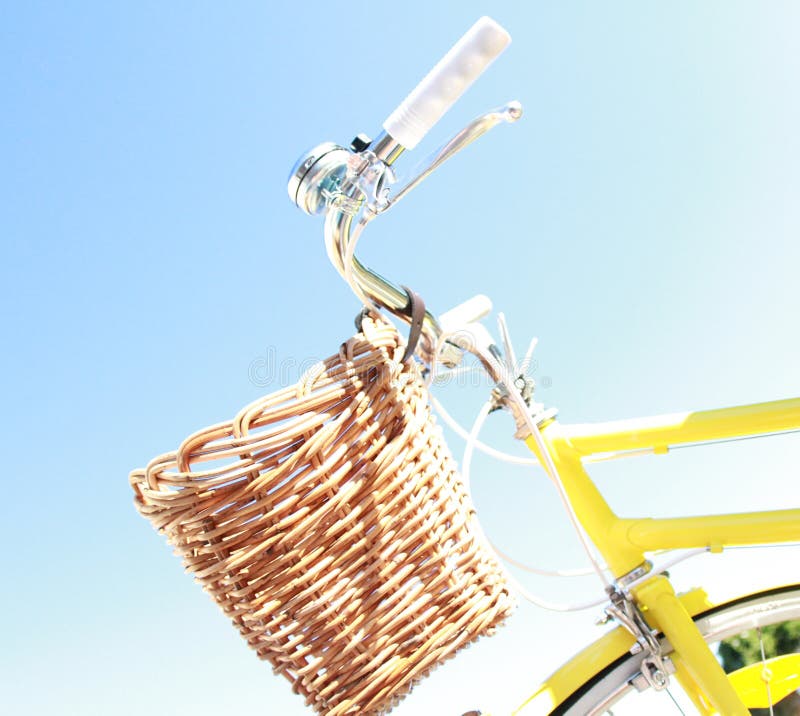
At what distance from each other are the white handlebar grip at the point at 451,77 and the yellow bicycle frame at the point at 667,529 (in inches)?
16.1

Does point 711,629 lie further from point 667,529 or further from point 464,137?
point 464,137

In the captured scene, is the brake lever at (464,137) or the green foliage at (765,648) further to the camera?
the green foliage at (765,648)

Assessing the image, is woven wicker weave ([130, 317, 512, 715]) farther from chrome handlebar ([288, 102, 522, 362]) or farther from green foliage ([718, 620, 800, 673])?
green foliage ([718, 620, 800, 673])

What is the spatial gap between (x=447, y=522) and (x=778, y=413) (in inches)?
15.1

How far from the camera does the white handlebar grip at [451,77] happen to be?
451mm

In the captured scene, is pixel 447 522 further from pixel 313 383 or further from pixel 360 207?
pixel 360 207

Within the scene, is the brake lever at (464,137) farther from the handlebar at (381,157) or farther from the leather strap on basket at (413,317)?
the leather strap on basket at (413,317)

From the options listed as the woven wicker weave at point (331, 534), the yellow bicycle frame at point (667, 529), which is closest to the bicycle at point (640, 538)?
the yellow bicycle frame at point (667, 529)

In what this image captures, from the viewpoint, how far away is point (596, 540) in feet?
2.25

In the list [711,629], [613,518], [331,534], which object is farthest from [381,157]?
[711,629]

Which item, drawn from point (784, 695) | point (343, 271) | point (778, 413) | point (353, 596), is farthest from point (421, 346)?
point (784, 695)

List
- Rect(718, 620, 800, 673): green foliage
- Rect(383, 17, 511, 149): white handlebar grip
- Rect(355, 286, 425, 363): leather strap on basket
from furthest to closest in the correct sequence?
1. Rect(718, 620, 800, 673): green foliage
2. Rect(355, 286, 425, 363): leather strap on basket
3. Rect(383, 17, 511, 149): white handlebar grip

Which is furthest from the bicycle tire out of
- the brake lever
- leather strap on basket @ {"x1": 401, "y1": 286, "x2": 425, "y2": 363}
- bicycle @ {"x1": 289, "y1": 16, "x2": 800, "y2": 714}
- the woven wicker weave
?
the brake lever

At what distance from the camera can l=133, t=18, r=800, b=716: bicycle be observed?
524mm
